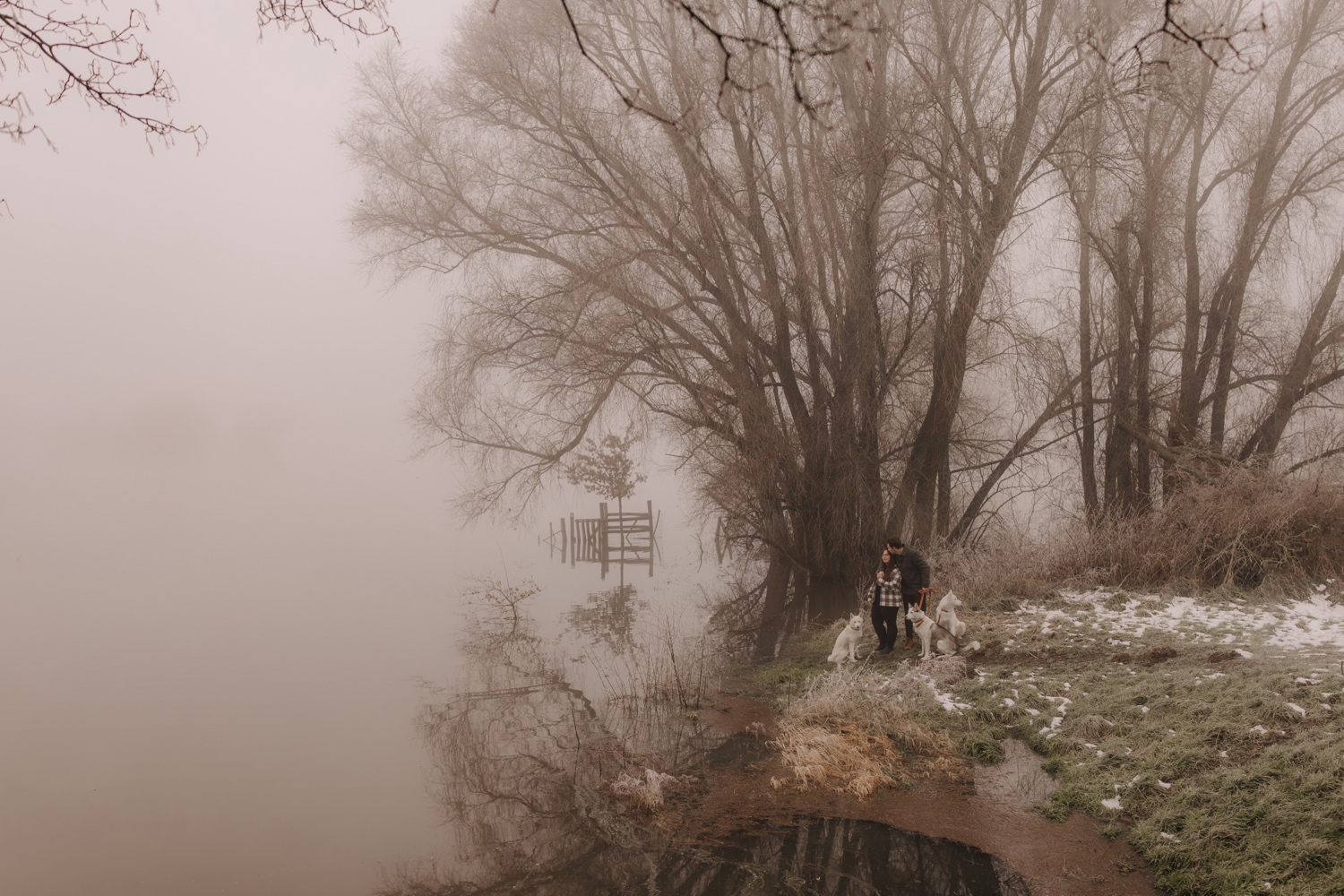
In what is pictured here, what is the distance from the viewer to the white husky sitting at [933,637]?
9789 millimetres

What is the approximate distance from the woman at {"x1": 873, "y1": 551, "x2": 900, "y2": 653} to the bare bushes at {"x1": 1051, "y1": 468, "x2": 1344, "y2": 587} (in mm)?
3898

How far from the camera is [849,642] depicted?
10.3 metres

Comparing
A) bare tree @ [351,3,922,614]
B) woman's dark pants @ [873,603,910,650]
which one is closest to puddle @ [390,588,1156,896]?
woman's dark pants @ [873,603,910,650]

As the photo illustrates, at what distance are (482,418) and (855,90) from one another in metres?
9.57

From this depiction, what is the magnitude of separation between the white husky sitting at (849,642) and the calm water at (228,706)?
473 cm

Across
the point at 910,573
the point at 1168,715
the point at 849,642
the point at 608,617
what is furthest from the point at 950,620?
the point at 608,617

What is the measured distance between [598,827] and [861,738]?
2.38m

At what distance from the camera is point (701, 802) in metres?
7.05

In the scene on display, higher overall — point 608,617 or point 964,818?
point 608,617

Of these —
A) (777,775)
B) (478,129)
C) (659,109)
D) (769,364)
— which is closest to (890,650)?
(777,775)

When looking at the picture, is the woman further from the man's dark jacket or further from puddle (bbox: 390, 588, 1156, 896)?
puddle (bbox: 390, 588, 1156, 896)

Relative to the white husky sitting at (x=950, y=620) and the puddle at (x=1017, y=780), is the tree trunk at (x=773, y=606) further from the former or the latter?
the puddle at (x=1017, y=780)

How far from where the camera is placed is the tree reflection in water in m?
5.83

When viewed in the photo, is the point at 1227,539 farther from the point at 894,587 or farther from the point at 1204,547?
the point at 894,587
